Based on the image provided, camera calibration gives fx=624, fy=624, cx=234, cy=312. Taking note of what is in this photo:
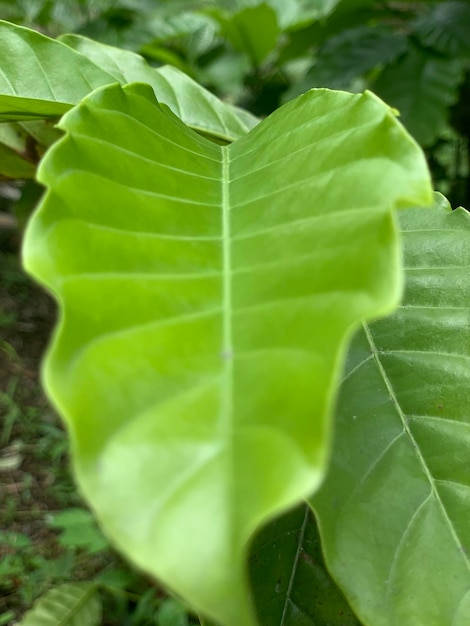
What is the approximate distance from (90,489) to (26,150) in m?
0.68

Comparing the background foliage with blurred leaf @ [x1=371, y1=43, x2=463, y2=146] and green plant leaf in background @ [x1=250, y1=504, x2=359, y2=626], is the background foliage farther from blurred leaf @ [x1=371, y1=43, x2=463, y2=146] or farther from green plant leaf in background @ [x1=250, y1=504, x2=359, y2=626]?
green plant leaf in background @ [x1=250, y1=504, x2=359, y2=626]

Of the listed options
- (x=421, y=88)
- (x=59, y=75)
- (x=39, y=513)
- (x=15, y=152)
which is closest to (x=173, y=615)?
(x=39, y=513)

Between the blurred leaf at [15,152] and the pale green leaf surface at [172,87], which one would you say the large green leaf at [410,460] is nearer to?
the pale green leaf surface at [172,87]

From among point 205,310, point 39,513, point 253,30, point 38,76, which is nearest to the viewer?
point 205,310

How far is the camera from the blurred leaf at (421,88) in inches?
57.4

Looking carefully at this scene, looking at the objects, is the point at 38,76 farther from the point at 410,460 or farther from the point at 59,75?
the point at 410,460

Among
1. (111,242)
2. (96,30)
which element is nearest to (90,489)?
(111,242)

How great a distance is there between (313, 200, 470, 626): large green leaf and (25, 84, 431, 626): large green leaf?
0.19m

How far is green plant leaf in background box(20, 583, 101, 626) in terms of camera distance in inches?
52.4

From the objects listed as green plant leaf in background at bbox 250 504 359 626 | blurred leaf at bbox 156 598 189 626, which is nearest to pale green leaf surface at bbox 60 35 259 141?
green plant leaf in background at bbox 250 504 359 626

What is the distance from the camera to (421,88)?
1.48 m

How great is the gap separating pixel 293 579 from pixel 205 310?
35 centimetres

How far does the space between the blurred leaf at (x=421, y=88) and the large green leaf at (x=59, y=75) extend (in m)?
0.82

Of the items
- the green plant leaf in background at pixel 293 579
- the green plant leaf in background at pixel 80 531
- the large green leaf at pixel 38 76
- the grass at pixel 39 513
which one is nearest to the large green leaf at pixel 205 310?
the large green leaf at pixel 38 76
